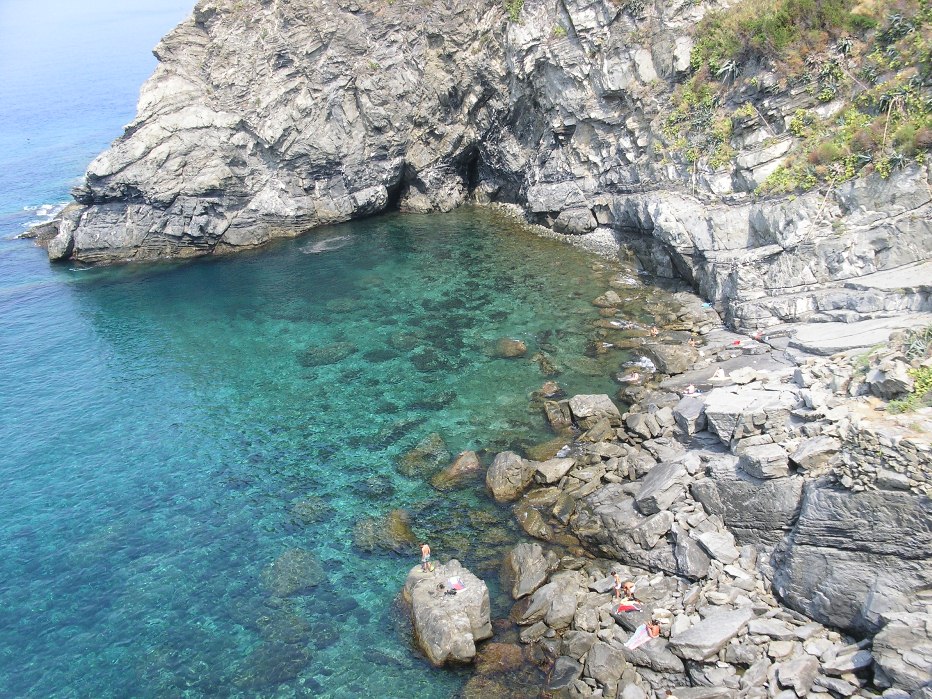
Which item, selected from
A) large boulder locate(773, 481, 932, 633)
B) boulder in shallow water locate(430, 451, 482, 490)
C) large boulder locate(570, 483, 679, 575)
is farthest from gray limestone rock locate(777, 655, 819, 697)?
boulder in shallow water locate(430, 451, 482, 490)

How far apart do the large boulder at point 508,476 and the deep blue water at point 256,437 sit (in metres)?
0.64

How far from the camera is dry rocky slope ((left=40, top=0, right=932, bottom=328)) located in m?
40.8

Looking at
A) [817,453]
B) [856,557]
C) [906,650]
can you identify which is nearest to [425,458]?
[817,453]

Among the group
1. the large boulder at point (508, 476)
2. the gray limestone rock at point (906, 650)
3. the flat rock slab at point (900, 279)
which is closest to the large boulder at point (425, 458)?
the large boulder at point (508, 476)

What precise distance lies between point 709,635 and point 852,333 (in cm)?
1454

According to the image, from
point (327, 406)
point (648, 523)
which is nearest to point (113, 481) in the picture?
point (327, 406)

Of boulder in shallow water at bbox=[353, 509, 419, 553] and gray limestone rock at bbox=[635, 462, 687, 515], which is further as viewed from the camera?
boulder in shallow water at bbox=[353, 509, 419, 553]

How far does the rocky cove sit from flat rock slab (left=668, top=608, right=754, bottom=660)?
60 millimetres

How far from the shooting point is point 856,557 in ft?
55.2

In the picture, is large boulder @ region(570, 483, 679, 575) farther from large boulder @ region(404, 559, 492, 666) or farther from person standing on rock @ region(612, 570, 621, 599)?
large boulder @ region(404, 559, 492, 666)

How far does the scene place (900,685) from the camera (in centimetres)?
1429

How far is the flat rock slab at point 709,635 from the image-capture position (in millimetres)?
16844

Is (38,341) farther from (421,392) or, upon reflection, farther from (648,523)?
(648,523)

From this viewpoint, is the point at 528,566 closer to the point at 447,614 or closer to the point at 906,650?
the point at 447,614
